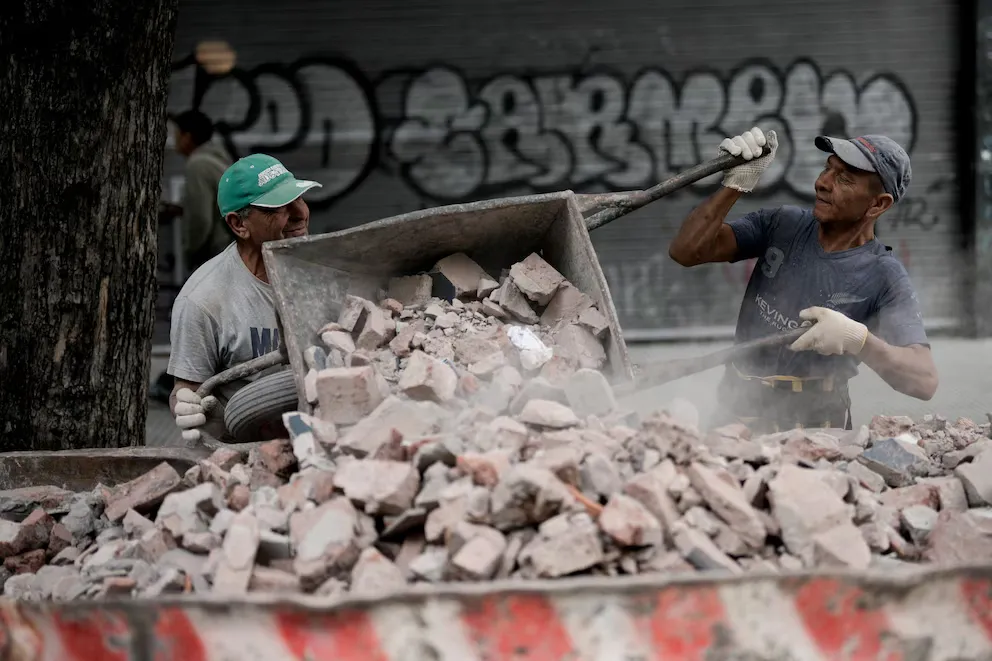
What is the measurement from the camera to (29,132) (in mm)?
3506

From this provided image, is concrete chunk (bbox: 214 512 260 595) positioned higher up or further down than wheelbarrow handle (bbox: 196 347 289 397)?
further down

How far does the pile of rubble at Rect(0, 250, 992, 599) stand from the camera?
201cm

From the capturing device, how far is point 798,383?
3.48 metres

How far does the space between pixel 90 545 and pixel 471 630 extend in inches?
55.3

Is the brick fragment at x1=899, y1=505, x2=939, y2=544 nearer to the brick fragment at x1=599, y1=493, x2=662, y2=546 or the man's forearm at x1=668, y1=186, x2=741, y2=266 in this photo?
the brick fragment at x1=599, y1=493, x2=662, y2=546

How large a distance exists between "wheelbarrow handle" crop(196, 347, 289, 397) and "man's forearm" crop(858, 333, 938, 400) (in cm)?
194

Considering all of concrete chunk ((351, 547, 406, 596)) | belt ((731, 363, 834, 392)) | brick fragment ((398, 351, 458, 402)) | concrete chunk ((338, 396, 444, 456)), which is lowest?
concrete chunk ((351, 547, 406, 596))

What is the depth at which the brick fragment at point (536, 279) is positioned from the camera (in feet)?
10.3

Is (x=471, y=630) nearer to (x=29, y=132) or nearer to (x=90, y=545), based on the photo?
(x=90, y=545)

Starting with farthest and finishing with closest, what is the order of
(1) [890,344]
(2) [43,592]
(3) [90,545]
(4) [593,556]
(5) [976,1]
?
1. (5) [976,1]
2. (1) [890,344]
3. (3) [90,545]
4. (2) [43,592]
5. (4) [593,556]

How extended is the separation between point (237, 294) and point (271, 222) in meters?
0.30

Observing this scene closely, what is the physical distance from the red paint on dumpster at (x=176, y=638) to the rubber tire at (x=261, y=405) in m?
1.27

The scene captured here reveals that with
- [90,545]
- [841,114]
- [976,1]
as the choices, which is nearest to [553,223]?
[90,545]

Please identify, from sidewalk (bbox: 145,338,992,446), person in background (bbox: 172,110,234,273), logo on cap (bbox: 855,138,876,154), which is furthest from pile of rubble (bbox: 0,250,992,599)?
person in background (bbox: 172,110,234,273)
